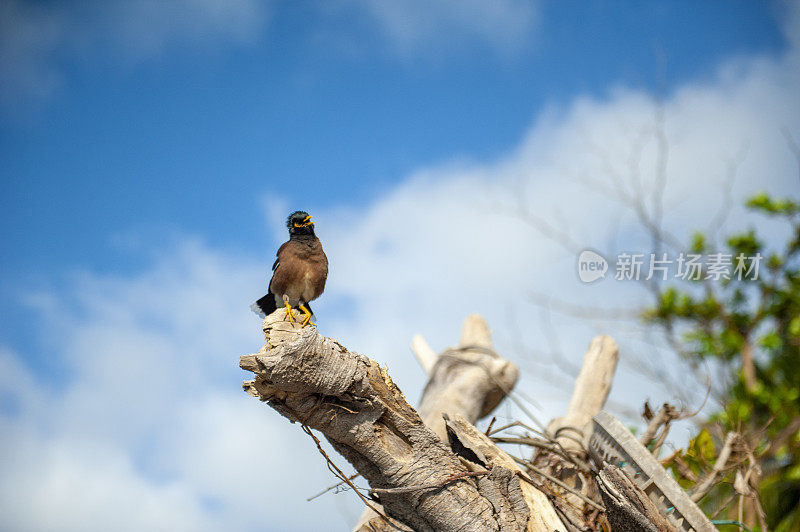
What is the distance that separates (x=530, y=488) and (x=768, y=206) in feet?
27.8

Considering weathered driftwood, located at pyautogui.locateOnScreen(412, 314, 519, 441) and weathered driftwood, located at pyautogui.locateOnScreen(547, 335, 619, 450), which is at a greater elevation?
weathered driftwood, located at pyautogui.locateOnScreen(412, 314, 519, 441)

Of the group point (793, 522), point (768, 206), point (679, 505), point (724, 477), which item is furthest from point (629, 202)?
point (679, 505)

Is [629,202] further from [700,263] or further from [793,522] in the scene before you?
[793,522]

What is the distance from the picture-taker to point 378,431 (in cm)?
269

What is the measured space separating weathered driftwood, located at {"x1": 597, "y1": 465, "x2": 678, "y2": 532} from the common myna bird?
5.80 feet

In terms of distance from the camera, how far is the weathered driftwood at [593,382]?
4789 mm

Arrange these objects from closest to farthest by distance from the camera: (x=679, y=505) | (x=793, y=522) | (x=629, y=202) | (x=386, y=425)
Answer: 1. (x=386, y=425)
2. (x=679, y=505)
3. (x=793, y=522)
4. (x=629, y=202)

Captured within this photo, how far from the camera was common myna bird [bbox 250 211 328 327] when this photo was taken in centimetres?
380

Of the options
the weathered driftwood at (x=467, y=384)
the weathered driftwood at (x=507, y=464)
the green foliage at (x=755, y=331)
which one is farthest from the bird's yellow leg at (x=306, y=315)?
the green foliage at (x=755, y=331)

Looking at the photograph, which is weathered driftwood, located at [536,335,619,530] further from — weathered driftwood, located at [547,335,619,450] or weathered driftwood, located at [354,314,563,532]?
weathered driftwood, located at [354,314,563,532]

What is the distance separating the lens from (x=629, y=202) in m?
9.41

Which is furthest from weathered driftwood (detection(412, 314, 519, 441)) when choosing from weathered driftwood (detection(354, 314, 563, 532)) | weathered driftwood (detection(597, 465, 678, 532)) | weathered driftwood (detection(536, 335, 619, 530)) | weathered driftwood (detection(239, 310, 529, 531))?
weathered driftwood (detection(597, 465, 678, 532))

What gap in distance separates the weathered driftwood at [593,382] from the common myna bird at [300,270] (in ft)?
6.78

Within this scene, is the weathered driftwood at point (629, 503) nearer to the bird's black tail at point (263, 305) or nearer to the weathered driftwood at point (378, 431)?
the weathered driftwood at point (378, 431)
